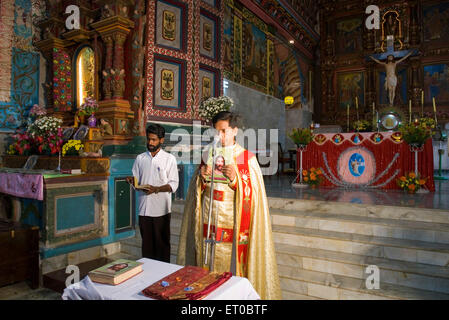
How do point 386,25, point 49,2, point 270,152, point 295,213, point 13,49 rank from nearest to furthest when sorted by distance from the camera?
point 295,213 → point 13,49 → point 49,2 → point 270,152 → point 386,25

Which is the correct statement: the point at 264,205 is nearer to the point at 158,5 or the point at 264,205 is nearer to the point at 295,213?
the point at 295,213

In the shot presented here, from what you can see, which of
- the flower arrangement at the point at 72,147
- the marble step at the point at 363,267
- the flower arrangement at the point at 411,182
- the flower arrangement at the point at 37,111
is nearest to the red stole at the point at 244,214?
the marble step at the point at 363,267

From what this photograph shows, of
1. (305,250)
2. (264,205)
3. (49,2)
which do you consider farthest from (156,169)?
(49,2)

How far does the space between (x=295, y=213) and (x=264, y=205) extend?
247cm

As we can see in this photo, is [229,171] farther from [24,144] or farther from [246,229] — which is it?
[24,144]

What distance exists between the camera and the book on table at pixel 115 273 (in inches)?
63.2

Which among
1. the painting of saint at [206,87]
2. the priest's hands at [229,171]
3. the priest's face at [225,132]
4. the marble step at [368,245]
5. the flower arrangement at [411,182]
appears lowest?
the marble step at [368,245]

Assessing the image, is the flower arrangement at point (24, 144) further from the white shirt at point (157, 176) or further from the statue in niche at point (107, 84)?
the white shirt at point (157, 176)

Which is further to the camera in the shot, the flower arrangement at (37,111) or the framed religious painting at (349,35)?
the framed religious painting at (349,35)

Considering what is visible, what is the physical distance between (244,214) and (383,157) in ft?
17.9

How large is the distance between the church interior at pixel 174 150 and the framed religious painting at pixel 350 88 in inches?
93.7

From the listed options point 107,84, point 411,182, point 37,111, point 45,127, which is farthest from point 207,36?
point 411,182

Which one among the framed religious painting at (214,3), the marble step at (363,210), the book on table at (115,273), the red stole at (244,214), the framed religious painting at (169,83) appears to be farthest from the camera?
the framed religious painting at (214,3)

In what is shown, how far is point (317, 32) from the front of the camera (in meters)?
16.0
